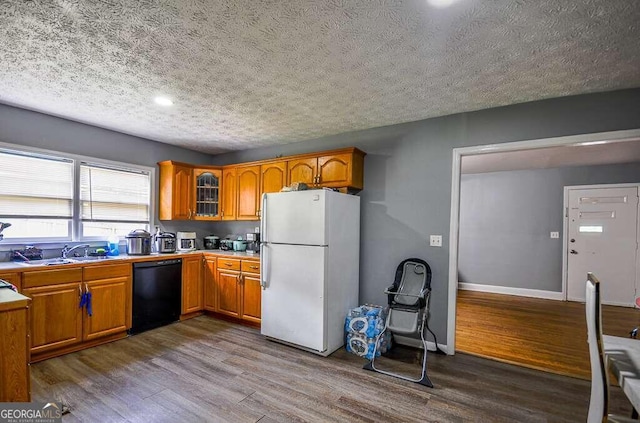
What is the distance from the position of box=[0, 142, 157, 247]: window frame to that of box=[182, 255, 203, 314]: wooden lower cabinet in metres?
0.85

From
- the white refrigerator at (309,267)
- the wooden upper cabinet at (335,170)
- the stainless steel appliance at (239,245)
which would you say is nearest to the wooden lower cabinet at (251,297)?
the white refrigerator at (309,267)

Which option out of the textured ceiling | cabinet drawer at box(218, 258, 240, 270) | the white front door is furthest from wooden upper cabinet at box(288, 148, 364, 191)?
the white front door

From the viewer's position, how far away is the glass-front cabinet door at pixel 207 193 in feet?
14.9

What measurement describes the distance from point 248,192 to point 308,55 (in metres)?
2.61

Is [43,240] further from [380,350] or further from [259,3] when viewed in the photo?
[380,350]

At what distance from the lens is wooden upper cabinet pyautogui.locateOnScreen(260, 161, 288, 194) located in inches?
157

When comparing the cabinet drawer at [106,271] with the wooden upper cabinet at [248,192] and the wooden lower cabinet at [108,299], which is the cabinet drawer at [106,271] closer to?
the wooden lower cabinet at [108,299]

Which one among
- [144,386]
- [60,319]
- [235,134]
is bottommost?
[144,386]

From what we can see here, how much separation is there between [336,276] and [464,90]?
2126 mm

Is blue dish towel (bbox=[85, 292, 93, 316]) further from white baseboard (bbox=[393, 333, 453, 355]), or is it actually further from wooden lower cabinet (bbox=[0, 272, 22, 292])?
white baseboard (bbox=[393, 333, 453, 355])

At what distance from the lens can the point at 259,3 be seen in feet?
5.11

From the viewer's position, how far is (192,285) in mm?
→ 4098

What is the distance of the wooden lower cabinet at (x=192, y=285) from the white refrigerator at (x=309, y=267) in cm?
128

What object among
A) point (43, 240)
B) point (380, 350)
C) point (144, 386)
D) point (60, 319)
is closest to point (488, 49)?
point (380, 350)
